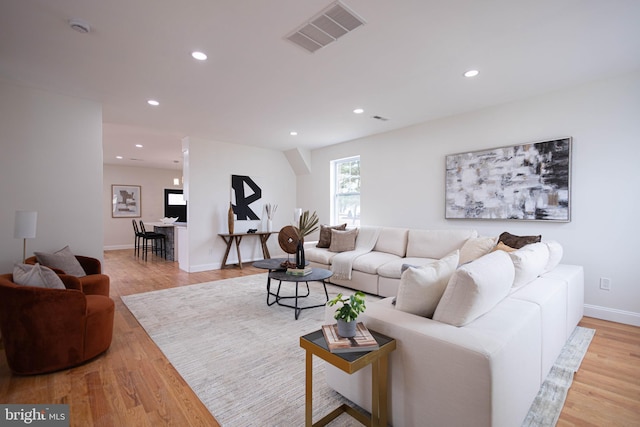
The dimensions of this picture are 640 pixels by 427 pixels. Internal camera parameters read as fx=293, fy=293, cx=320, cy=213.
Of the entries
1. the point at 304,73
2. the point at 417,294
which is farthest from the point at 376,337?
the point at 304,73

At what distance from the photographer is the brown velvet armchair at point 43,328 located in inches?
81.3

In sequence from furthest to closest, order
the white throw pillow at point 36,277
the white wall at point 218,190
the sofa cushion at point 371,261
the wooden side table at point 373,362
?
the white wall at point 218,190 → the sofa cushion at point 371,261 → the white throw pillow at point 36,277 → the wooden side table at point 373,362

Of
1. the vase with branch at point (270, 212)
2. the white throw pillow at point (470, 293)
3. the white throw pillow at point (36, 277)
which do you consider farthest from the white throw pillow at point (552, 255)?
the vase with branch at point (270, 212)

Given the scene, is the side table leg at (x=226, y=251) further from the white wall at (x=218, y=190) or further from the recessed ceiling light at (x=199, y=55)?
the recessed ceiling light at (x=199, y=55)

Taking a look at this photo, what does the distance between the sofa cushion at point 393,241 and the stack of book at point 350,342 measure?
10.1ft

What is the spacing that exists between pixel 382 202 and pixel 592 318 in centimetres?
308

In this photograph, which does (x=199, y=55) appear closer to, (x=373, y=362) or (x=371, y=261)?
(x=373, y=362)

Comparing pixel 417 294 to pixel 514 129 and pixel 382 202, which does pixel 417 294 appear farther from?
pixel 382 202

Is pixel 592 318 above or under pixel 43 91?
under

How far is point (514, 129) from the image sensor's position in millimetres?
3740

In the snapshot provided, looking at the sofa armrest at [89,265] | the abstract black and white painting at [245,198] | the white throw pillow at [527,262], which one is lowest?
the sofa armrest at [89,265]

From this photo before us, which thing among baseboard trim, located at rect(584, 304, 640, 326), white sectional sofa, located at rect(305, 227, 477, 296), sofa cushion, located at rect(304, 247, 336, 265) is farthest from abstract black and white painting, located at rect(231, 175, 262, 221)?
baseboard trim, located at rect(584, 304, 640, 326)

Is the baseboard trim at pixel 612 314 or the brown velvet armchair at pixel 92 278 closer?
the brown velvet armchair at pixel 92 278

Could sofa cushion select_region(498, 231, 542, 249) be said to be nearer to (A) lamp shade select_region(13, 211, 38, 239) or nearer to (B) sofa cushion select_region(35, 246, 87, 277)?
(B) sofa cushion select_region(35, 246, 87, 277)
